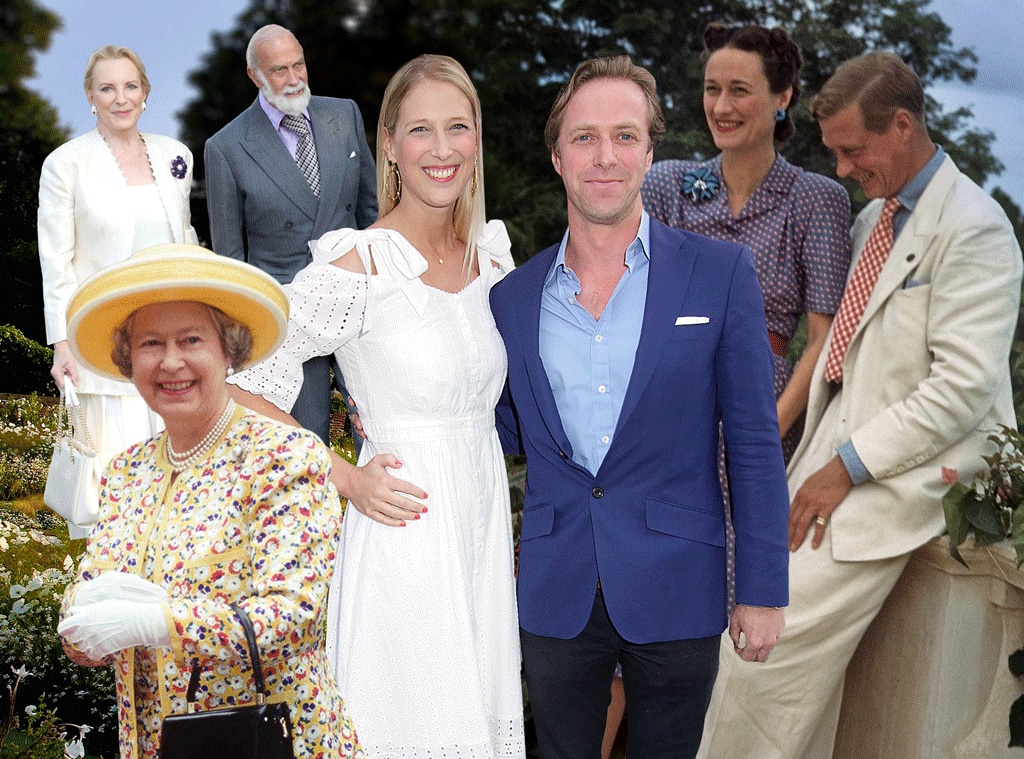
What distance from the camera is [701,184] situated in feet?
10.9

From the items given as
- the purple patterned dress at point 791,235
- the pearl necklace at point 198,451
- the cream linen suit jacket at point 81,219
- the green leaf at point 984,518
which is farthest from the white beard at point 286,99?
the green leaf at point 984,518

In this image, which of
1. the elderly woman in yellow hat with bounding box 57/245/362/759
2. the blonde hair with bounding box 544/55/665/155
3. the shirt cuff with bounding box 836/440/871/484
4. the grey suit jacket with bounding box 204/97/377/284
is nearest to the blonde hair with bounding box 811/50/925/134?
the shirt cuff with bounding box 836/440/871/484

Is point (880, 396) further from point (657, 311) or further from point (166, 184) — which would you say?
point (166, 184)

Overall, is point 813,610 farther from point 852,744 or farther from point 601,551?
point 601,551

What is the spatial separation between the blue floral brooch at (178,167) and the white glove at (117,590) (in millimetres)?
2496

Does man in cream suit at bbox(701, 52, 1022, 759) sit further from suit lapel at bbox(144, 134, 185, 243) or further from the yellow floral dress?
suit lapel at bbox(144, 134, 185, 243)

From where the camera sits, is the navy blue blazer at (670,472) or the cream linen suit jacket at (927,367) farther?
the cream linen suit jacket at (927,367)

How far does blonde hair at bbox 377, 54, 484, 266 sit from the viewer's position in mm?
2191

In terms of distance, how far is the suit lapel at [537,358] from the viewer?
2.12m

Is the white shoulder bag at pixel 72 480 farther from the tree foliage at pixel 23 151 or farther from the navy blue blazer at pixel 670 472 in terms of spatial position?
the navy blue blazer at pixel 670 472

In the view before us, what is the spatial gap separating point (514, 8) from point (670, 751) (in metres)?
5.15

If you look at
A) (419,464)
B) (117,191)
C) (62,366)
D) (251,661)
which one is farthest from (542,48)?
(251,661)

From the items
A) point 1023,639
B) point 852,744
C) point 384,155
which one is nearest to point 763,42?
point 384,155

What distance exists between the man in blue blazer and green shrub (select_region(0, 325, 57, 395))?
2.67 metres
